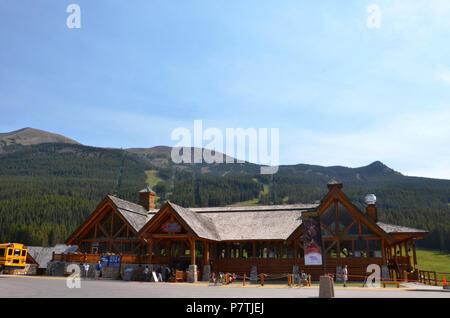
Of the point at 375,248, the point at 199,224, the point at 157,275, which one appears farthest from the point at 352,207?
the point at 157,275

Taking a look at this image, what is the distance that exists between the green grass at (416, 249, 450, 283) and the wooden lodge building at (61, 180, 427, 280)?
50350 millimetres

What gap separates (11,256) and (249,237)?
25.8 m

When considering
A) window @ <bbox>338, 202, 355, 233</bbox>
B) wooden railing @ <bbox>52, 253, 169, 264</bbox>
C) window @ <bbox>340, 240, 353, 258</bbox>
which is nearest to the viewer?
window @ <bbox>338, 202, 355, 233</bbox>

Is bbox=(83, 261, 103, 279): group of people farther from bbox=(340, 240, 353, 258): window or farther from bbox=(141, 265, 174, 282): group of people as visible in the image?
bbox=(340, 240, 353, 258): window

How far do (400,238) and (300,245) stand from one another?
33.4 ft

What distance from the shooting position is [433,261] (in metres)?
95.0

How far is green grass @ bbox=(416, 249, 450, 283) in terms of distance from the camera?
84500 mm

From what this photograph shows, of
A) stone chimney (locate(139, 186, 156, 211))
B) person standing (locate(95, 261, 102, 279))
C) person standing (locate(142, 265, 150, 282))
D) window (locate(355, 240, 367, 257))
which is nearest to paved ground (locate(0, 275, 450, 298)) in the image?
person standing (locate(142, 265, 150, 282))

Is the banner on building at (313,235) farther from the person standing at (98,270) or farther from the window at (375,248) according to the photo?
the person standing at (98,270)
